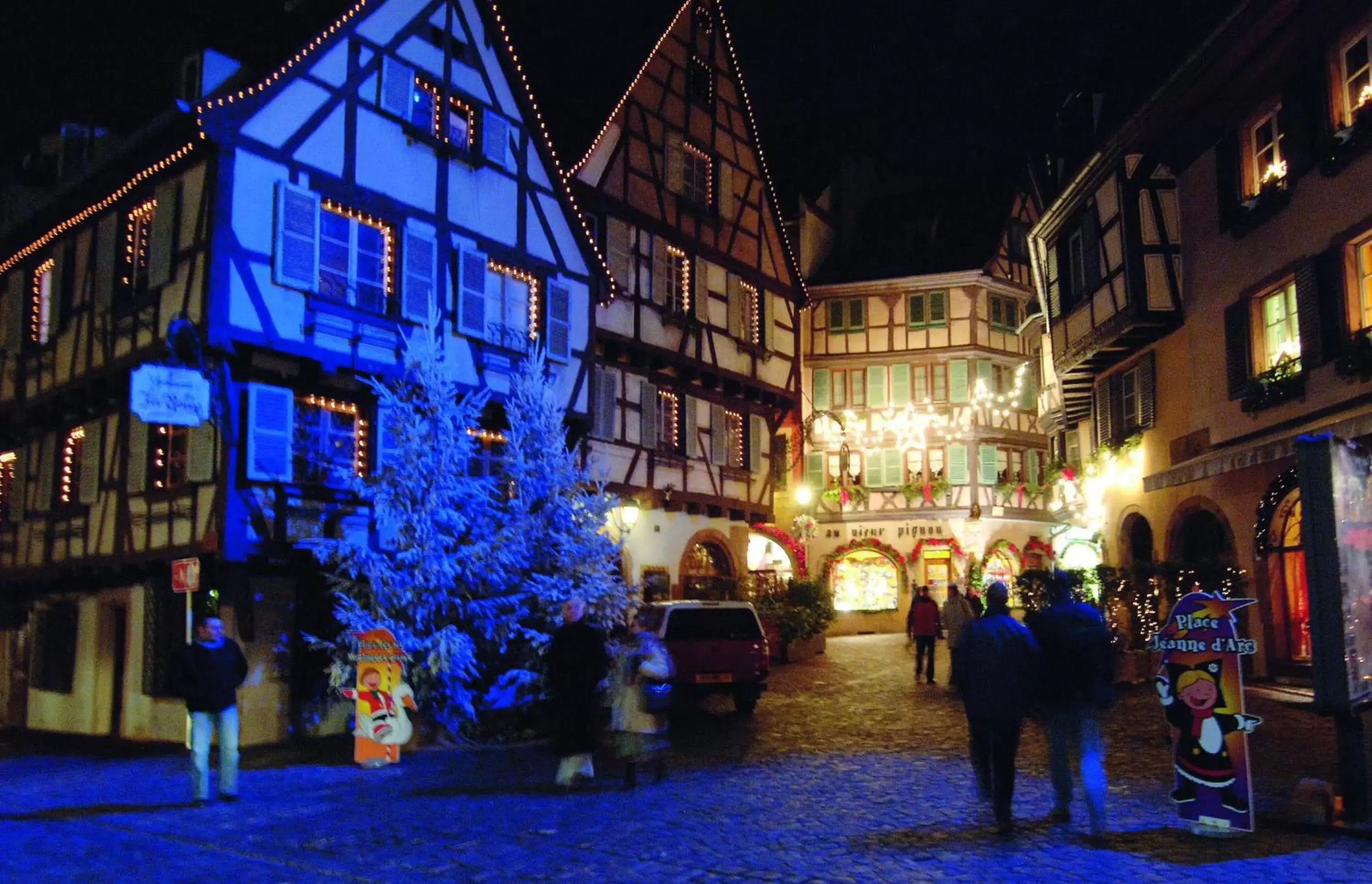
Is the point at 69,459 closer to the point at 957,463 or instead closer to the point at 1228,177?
the point at 1228,177

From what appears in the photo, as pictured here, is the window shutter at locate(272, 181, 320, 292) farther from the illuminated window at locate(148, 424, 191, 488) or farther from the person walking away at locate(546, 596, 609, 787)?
the person walking away at locate(546, 596, 609, 787)

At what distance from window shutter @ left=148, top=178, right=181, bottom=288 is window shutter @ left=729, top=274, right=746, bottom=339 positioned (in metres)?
14.3

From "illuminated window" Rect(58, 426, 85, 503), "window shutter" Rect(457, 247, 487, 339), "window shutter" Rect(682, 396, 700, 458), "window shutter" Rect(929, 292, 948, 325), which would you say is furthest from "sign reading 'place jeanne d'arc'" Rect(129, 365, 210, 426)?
"window shutter" Rect(929, 292, 948, 325)

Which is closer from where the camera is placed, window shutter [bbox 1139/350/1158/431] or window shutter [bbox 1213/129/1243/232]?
window shutter [bbox 1213/129/1243/232]

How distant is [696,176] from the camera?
28.4 meters

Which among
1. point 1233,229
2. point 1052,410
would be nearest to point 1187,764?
point 1233,229

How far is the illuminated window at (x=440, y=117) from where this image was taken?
19578 millimetres

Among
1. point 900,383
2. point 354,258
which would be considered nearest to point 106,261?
point 354,258

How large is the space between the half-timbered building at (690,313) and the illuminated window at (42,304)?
384 inches

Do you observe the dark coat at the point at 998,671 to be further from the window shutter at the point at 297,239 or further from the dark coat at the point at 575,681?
the window shutter at the point at 297,239

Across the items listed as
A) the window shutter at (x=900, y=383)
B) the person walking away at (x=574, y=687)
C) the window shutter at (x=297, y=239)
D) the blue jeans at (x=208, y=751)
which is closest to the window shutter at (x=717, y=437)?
the window shutter at (x=297, y=239)

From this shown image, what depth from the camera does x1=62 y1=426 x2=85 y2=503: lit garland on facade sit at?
1959cm

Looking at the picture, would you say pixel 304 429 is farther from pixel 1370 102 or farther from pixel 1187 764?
pixel 1370 102

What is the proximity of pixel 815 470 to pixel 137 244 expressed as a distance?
2751 cm
